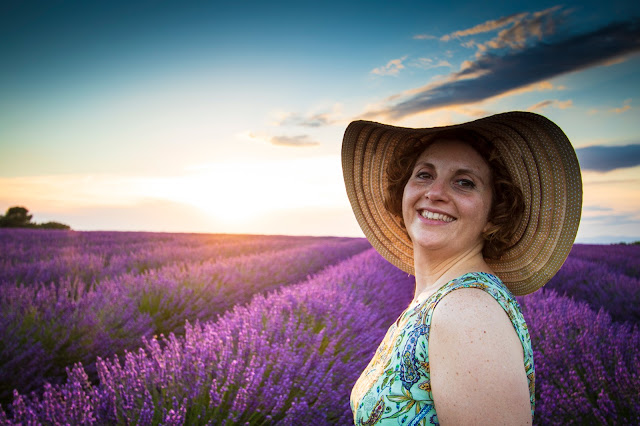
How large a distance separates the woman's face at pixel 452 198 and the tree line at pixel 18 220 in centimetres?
2056

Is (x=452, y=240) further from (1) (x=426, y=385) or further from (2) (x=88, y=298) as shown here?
(2) (x=88, y=298)

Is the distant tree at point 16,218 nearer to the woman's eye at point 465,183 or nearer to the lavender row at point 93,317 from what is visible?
the lavender row at point 93,317

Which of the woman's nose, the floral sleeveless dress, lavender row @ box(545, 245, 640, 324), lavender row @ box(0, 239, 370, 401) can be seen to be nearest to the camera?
the floral sleeveless dress

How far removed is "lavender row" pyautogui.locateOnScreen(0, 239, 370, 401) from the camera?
8.56 feet

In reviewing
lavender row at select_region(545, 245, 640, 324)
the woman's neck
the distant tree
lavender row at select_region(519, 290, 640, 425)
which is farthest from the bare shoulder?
the distant tree

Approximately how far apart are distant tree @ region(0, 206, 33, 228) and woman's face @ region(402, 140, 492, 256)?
2233 cm

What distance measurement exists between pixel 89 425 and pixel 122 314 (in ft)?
6.17

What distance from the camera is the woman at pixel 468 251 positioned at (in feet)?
2.86

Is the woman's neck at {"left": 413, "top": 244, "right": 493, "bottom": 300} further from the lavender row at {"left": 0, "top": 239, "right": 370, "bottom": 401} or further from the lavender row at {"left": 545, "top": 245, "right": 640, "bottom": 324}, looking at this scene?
the lavender row at {"left": 545, "top": 245, "right": 640, "bottom": 324}

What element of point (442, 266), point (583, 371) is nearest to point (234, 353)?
point (442, 266)

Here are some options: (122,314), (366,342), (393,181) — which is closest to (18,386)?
(122,314)

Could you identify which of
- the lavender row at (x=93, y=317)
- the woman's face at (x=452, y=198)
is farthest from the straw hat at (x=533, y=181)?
the lavender row at (x=93, y=317)

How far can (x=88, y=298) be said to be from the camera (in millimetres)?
3457

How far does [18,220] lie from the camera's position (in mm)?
18906
